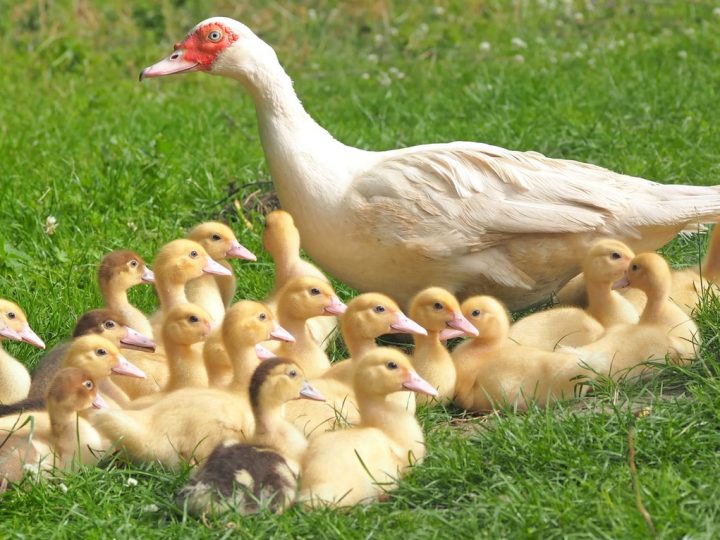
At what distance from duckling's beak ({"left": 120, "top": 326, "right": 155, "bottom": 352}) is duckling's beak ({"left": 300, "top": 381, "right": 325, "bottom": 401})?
1.13 meters

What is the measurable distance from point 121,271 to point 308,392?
1736 millimetres

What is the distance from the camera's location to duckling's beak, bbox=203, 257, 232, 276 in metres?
6.34

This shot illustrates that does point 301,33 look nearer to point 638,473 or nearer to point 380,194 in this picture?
point 380,194

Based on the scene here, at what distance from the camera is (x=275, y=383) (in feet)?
16.0

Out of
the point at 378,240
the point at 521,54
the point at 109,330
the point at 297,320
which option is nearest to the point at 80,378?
the point at 109,330

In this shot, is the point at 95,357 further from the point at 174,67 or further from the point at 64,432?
the point at 174,67

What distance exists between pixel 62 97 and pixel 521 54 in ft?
13.6

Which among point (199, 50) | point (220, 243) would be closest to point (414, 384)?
point (220, 243)

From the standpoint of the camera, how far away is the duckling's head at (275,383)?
486 centimetres

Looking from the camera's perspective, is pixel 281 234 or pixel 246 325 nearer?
pixel 246 325

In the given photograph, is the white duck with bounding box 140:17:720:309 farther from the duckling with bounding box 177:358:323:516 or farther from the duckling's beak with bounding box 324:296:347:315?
the duckling with bounding box 177:358:323:516

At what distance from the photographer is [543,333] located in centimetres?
607

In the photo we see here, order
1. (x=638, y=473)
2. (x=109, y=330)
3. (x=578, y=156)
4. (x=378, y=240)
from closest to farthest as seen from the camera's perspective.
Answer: (x=638, y=473) → (x=109, y=330) → (x=378, y=240) → (x=578, y=156)

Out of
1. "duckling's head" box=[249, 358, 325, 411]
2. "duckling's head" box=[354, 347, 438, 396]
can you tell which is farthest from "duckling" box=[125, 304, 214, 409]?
"duckling's head" box=[354, 347, 438, 396]
